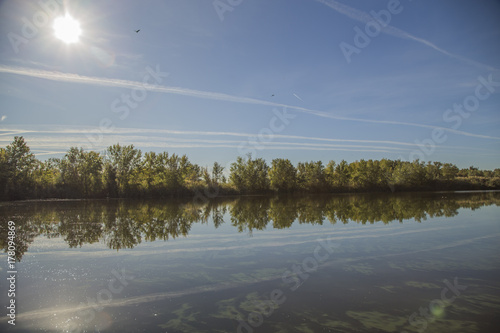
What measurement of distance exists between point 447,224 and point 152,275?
20.7 meters

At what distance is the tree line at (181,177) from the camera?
218 feet

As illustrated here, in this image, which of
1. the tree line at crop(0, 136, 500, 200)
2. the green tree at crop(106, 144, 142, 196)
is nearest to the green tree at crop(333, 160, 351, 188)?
the tree line at crop(0, 136, 500, 200)

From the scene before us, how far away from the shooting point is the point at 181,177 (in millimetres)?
84438

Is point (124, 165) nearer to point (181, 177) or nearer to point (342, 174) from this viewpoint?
point (181, 177)

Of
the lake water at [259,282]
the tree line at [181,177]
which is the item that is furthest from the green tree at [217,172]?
the lake water at [259,282]

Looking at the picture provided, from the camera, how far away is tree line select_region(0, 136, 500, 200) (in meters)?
66.4

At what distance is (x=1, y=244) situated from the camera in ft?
52.4

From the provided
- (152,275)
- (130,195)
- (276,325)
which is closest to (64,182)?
(130,195)

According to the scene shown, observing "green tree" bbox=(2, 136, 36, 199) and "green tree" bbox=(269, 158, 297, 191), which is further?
"green tree" bbox=(269, 158, 297, 191)

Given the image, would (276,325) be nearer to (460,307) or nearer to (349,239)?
(460,307)

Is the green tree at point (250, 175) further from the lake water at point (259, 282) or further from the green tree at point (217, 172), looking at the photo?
the lake water at point (259, 282)

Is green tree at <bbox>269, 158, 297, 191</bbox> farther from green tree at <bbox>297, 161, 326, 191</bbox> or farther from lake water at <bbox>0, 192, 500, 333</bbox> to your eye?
lake water at <bbox>0, 192, 500, 333</bbox>

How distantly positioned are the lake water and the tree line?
58776 mm

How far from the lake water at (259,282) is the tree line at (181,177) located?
58.8 meters
